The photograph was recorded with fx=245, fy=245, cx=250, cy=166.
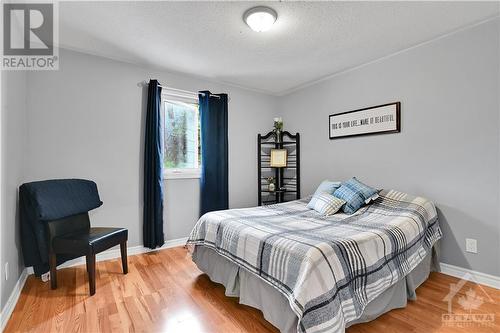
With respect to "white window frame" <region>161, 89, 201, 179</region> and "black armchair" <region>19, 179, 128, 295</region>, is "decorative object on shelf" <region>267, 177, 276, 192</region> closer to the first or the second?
"white window frame" <region>161, 89, 201, 179</region>

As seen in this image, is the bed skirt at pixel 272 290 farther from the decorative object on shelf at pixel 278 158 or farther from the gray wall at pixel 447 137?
the decorative object on shelf at pixel 278 158

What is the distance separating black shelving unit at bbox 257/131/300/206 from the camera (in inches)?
A: 164

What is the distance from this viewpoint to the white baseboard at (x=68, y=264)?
1779 millimetres

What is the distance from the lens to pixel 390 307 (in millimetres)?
1854

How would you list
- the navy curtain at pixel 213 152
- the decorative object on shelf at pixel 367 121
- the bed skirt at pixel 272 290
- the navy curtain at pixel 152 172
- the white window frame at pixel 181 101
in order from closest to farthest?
the bed skirt at pixel 272 290 → the decorative object on shelf at pixel 367 121 → the navy curtain at pixel 152 172 → the white window frame at pixel 181 101 → the navy curtain at pixel 213 152

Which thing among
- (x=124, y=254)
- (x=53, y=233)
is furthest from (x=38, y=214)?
(x=124, y=254)

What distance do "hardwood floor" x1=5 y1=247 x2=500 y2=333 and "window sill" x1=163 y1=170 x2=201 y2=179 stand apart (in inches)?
50.9

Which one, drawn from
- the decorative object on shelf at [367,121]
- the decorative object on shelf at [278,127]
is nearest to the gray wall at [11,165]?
the decorative object on shelf at [278,127]

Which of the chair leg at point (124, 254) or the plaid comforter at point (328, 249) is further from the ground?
the plaid comforter at point (328, 249)

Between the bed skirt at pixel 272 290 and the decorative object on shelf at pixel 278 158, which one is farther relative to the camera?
the decorative object on shelf at pixel 278 158

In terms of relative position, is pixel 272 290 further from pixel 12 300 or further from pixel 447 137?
pixel 447 137

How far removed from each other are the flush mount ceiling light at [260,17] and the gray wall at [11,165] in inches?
75.5

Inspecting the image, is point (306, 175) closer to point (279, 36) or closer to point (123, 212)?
point (279, 36)

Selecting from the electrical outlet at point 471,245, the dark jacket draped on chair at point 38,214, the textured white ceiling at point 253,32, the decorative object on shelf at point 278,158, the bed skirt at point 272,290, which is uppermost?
the textured white ceiling at point 253,32
